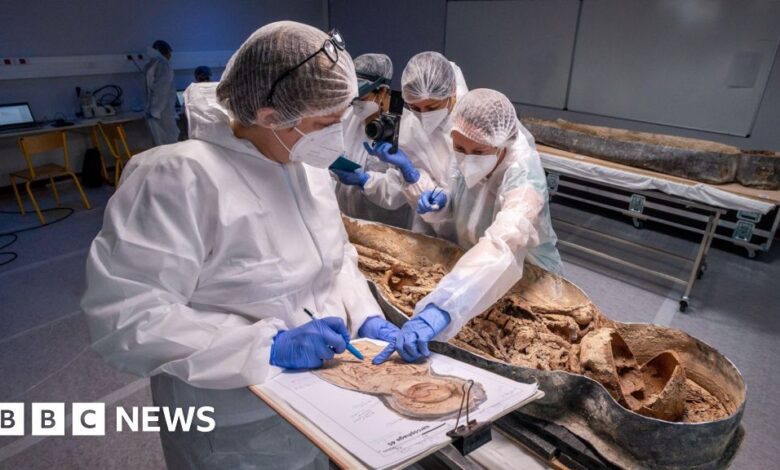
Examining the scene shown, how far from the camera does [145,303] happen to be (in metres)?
1.04

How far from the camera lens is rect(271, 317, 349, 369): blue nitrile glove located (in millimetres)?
1169

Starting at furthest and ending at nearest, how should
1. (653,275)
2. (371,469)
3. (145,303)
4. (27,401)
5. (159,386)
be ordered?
(653,275) → (27,401) → (159,386) → (145,303) → (371,469)

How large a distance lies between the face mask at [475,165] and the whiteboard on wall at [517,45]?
415cm

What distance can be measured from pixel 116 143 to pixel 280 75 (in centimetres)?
603

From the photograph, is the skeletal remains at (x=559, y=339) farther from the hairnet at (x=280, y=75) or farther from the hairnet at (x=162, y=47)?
the hairnet at (x=162, y=47)

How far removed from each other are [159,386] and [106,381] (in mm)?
1667

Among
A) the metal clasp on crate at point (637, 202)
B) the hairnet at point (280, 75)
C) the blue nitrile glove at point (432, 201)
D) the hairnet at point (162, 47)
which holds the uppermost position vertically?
the hairnet at point (280, 75)

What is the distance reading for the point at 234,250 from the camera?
3.78 ft

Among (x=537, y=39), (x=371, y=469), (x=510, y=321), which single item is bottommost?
(x=510, y=321)

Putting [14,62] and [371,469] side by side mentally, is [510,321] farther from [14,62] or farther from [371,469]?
[14,62]

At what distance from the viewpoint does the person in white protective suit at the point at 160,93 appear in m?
5.63

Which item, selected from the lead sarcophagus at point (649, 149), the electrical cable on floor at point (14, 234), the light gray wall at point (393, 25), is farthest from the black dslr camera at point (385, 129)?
the light gray wall at point (393, 25)

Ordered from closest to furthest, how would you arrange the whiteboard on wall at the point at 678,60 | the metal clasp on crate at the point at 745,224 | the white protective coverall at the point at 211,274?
the white protective coverall at the point at 211,274 < the metal clasp on crate at the point at 745,224 < the whiteboard on wall at the point at 678,60

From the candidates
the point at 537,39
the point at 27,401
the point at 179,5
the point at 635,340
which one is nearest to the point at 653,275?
the point at 635,340
